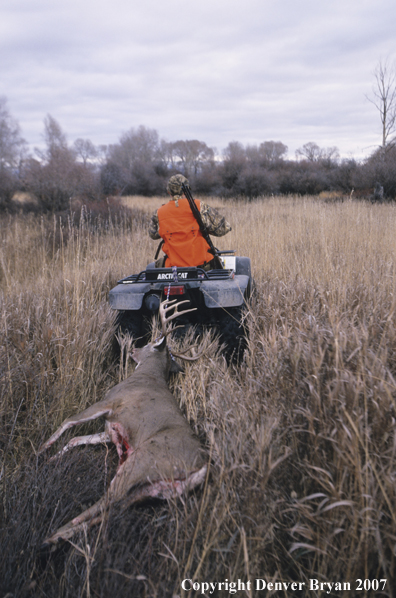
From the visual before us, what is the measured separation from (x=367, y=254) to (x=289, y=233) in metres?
2.28

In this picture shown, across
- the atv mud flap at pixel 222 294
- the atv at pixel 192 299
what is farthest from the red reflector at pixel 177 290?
the atv mud flap at pixel 222 294

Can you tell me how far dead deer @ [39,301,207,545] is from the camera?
5.86 feet

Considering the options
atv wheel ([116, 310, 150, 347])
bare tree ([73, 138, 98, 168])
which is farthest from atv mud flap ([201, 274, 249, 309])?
bare tree ([73, 138, 98, 168])

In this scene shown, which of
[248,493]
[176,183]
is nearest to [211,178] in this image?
[176,183]

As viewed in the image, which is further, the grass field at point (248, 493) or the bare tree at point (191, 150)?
the bare tree at point (191, 150)

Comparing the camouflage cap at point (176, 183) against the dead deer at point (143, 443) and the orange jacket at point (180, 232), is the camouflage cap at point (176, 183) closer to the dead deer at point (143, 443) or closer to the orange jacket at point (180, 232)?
the orange jacket at point (180, 232)

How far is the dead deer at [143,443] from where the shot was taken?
5.86 ft

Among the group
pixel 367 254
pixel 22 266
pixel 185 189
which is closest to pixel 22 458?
pixel 185 189

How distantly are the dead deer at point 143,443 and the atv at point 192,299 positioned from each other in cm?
82

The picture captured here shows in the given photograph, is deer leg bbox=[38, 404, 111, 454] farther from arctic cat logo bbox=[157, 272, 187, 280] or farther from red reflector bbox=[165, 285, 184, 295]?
arctic cat logo bbox=[157, 272, 187, 280]

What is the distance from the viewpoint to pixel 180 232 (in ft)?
13.9

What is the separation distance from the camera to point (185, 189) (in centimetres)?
423

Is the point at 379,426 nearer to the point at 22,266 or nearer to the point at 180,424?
the point at 180,424

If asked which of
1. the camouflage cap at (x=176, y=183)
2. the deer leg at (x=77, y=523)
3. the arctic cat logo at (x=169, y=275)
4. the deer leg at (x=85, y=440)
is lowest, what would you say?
the deer leg at (x=77, y=523)
